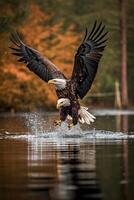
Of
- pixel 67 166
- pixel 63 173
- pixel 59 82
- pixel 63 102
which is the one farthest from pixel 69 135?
pixel 63 173

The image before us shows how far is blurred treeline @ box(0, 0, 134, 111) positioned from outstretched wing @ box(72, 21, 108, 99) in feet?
64.6

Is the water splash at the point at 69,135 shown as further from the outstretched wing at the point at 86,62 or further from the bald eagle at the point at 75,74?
the outstretched wing at the point at 86,62

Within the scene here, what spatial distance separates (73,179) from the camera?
12719 millimetres

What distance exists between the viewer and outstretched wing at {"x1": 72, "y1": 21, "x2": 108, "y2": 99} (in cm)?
2428

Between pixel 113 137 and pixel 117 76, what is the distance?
4119 centimetres

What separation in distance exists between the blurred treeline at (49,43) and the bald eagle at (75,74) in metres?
19.1

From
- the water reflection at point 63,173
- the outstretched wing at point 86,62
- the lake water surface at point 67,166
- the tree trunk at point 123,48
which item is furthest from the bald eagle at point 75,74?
the tree trunk at point 123,48

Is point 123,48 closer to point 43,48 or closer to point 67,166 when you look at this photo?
point 43,48

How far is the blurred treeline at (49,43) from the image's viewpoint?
4662cm

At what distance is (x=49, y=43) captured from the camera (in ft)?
167

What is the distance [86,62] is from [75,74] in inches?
16.1

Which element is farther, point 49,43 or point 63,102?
point 49,43

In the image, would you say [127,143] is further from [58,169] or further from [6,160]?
[58,169]

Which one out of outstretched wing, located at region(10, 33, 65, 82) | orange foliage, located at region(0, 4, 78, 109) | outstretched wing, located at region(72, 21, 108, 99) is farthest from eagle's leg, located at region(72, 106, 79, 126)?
orange foliage, located at region(0, 4, 78, 109)
